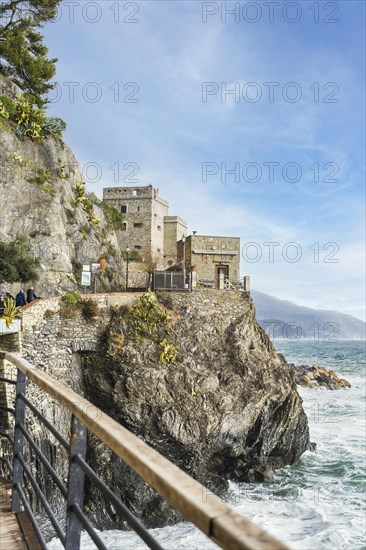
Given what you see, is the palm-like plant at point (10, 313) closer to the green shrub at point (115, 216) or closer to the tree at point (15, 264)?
the tree at point (15, 264)

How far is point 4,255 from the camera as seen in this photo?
74.2ft

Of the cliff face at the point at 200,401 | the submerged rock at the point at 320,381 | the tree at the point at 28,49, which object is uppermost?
the tree at the point at 28,49

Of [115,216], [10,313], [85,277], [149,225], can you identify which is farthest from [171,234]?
[10,313]

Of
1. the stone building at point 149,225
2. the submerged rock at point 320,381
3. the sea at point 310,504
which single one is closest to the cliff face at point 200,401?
the sea at point 310,504

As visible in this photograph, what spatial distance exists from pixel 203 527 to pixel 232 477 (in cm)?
2020

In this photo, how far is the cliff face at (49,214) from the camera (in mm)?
25625

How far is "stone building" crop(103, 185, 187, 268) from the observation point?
46031 millimetres

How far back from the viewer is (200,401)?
18578 mm

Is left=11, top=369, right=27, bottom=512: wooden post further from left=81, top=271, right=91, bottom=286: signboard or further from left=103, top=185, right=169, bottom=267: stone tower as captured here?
left=103, top=185, right=169, bottom=267: stone tower

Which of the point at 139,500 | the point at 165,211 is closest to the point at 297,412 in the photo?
the point at 139,500

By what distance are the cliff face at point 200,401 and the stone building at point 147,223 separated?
2338cm

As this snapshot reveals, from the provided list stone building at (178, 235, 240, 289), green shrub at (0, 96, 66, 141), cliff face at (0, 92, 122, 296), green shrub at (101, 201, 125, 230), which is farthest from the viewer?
green shrub at (101, 201, 125, 230)

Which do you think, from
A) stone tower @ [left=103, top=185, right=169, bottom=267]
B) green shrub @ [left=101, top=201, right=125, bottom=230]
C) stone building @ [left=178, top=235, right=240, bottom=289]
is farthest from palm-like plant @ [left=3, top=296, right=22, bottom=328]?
green shrub @ [left=101, top=201, right=125, bottom=230]

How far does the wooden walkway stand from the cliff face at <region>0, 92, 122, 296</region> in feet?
69.0
